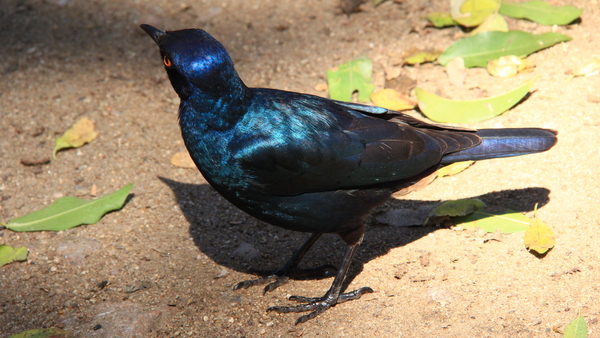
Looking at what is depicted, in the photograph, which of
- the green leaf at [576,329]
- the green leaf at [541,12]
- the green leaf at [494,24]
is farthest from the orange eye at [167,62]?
the green leaf at [541,12]

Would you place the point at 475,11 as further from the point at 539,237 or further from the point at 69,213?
the point at 69,213

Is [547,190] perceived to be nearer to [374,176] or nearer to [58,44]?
[374,176]

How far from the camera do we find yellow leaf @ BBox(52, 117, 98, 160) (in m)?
4.95

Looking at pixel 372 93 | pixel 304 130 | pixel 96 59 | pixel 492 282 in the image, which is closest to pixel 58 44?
pixel 96 59

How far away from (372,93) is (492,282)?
7.31 ft

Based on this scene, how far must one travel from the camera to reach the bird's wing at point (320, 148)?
3.43 m

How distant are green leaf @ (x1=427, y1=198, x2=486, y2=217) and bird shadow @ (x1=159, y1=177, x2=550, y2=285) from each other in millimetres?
168

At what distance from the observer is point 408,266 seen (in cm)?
389

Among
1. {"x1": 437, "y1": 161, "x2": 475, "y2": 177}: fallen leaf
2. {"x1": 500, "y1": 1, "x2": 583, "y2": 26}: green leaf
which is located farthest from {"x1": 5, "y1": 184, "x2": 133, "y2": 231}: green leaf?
{"x1": 500, "y1": 1, "x2": 583, "y2": 26}: green leaf

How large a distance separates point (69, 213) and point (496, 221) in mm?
3066

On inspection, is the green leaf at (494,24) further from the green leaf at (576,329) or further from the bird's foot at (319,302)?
the green leaf at (576,329)

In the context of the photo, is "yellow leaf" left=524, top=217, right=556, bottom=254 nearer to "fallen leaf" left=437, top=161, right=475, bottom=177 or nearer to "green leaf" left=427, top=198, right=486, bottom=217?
"green leaf" left=427, top=198, right=486, bottom=217

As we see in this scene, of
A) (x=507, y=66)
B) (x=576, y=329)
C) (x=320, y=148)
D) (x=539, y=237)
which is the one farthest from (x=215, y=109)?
(x=507, y=66)

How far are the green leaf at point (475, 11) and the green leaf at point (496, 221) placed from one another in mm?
2307
